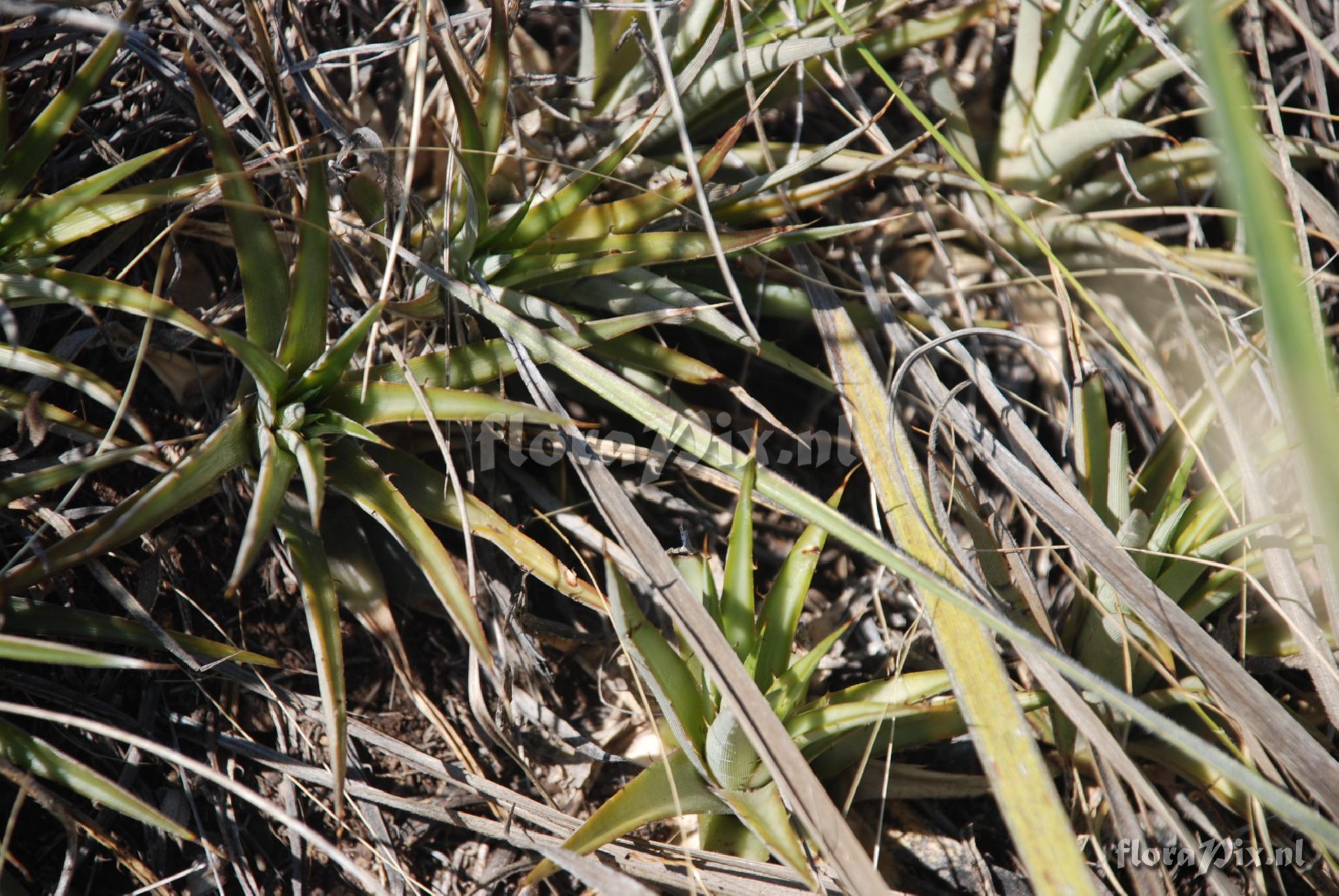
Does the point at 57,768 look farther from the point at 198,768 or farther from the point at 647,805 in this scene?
the point at 647,805

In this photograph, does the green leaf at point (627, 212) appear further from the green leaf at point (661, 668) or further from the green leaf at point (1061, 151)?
the green leaf at point (1061, 151)

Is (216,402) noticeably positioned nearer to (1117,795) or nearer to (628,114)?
(628,114)

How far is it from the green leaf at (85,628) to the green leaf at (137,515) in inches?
3.3

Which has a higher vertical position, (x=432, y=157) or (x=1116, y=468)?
(x=432, y=157)

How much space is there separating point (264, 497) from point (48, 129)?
0.54 meters

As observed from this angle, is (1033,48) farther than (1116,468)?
Yes

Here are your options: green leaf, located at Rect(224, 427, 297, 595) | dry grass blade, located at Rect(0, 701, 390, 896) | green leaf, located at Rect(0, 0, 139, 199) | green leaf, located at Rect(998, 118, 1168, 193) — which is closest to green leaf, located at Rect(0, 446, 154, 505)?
green leaf, located at Rect(224, 427, 297, 595)

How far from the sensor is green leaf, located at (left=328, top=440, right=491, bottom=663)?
915mm

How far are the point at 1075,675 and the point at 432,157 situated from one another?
1.11 metres

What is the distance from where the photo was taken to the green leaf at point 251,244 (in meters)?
0.90

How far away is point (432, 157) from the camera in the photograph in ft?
4.21

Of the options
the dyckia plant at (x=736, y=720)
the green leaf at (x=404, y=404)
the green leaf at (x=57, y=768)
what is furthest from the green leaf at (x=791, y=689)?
the green leaf at (x=57, y=768)

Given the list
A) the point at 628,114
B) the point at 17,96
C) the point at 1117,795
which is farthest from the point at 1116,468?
the point at 17,96

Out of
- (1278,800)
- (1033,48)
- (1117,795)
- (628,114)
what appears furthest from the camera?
(1033,48)
